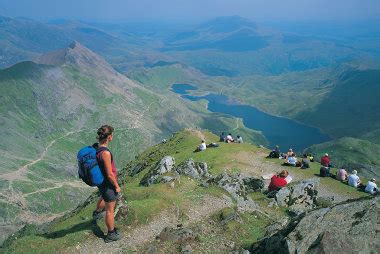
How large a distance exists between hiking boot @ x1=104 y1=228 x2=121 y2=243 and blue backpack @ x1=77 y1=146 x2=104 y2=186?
16.2 ft

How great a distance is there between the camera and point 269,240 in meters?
23.7

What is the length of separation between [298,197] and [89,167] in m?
28.3

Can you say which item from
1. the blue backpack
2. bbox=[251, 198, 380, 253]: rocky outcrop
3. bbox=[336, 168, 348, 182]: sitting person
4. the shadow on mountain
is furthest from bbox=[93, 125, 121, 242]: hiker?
bbox=[336, 168, 348, 182]: sitting person

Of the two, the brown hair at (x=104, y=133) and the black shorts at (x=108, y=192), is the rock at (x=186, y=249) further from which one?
the brown hair at (x=104, y=133)

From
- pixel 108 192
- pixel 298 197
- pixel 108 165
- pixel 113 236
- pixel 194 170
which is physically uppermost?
pixel 108 165

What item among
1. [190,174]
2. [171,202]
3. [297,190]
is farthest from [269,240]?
[190,174]

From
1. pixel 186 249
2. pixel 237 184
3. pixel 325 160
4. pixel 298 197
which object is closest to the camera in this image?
pixel 186 249

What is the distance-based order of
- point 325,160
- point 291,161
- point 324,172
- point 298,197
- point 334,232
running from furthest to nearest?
1. point 291,161
2. point 325,160
3. point 324,172
4. point 298,197
5. point 334,232

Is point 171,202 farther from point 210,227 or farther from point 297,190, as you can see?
point 297,190

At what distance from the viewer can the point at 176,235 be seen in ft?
91.3

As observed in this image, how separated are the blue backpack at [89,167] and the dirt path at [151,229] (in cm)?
553

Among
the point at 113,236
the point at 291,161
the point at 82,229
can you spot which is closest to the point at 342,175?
the point at 291,161

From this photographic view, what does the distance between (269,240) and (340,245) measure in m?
5.86

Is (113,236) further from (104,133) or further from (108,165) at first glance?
(104,133)
